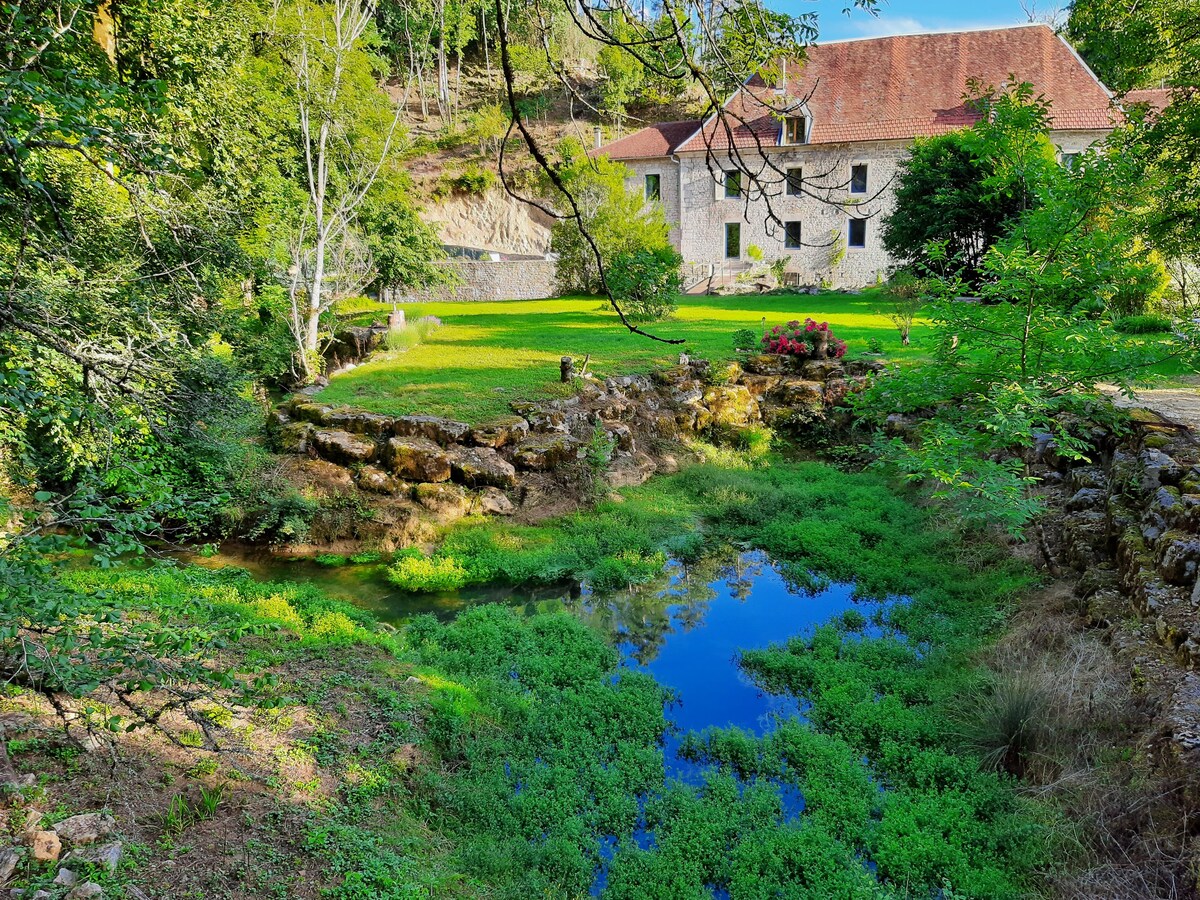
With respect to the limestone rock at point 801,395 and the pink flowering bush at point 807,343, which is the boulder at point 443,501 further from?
the pink flowering bush at point 807,343

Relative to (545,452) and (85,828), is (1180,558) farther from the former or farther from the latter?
(85,828)

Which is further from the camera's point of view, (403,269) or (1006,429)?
(403,269)

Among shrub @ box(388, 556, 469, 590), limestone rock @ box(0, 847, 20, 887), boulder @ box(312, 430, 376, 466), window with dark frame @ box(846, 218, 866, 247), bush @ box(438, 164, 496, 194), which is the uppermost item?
bush @ box(438, 164, 496, 194)

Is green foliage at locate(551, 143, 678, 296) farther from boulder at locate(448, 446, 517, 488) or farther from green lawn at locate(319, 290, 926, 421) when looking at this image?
boulder at locate(448, 446, 517, 488)

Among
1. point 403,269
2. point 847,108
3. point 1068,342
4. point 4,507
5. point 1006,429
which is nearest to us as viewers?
point 4,507

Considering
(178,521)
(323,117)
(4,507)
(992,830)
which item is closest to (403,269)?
(323,117)

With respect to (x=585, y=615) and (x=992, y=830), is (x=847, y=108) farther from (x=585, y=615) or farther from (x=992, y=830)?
(x=992, y=830)

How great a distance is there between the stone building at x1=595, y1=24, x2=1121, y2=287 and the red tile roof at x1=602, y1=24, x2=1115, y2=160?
0.15 feet

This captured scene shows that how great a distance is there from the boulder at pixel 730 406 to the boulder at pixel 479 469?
4.97 m

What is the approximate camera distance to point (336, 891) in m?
4.36

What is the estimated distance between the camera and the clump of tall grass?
17312 millimetres

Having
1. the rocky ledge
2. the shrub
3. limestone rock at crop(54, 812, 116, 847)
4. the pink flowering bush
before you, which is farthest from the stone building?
limestone rock at crop(54, 812, 116, 847)

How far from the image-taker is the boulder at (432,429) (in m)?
11.5

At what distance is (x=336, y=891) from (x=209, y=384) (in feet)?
17.3
